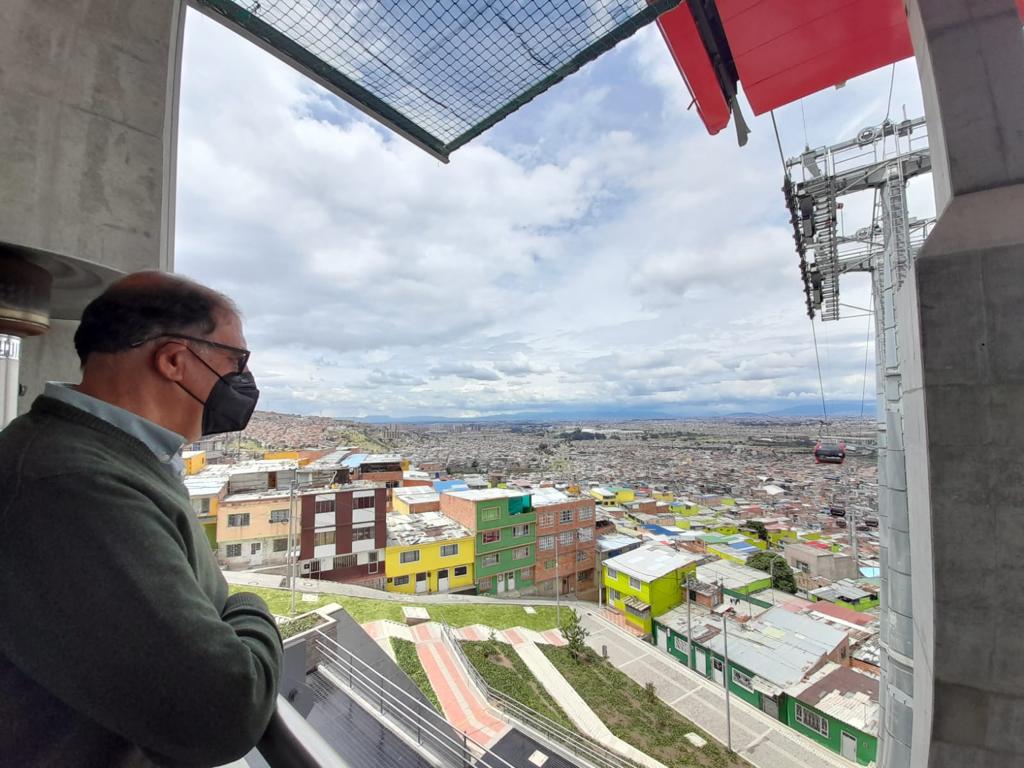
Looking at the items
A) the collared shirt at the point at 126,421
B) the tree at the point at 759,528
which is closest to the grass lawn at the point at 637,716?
the collared shirt at the point at 126,421

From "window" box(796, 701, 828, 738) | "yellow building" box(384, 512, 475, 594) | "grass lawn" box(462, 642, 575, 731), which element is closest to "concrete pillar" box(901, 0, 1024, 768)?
"grass lawn" box(462, 642, 575, 731)

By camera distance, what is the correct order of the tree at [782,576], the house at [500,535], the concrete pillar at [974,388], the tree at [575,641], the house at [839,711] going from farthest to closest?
the tree at [782,576], the house at [500,535], the tree at [575,641], the house at [839,711], the concrete pillar at [974,388]

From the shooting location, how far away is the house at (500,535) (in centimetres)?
1169

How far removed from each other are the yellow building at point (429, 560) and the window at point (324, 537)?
1.31 meters

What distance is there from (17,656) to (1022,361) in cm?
180

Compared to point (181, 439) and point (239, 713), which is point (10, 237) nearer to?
point (181, 439)

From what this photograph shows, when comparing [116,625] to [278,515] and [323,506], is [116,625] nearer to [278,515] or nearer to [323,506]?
[323,506]

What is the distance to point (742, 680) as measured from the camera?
8.15m

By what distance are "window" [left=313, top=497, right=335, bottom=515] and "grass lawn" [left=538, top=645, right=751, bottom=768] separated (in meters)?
5.87

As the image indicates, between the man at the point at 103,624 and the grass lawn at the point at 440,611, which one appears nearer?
the man at the point at 103,624

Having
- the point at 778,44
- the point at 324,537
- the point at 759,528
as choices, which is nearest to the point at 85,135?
the point at 778,44

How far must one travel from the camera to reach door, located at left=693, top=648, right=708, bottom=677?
353 inches

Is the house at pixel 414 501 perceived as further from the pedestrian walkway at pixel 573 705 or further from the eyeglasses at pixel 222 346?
the eyeglasses at pixel 222 346

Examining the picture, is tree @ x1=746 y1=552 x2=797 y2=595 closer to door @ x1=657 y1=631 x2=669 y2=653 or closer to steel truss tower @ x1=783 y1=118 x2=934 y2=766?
door @ x1=657 y1=631 x2=669 y2=653
